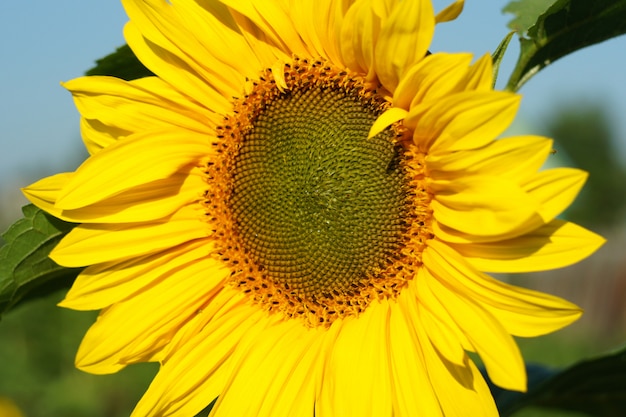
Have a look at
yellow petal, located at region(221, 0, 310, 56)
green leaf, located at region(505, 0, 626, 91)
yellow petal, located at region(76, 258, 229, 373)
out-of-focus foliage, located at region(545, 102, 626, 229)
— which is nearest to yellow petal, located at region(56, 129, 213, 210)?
yellow petal, located at region(76, 258, 229, 373)

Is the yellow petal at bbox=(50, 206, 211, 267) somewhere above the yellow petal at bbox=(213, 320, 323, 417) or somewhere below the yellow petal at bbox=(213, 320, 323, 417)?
above

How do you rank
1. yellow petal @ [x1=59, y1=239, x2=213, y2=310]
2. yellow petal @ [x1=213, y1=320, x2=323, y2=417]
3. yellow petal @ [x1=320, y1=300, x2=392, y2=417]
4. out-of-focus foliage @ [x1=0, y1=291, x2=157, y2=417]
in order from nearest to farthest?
yellow petal @ [x1=320, y1=300, x2=392, y2=417] < yellow petal @ [x1=213, y1=320, x2=323, y2=417] < yellow petal @ [x1=59, y1=239, x2=213, y2=310] < out-of-focus foliage @ [x1=0, y1=291, x2=157, y2=417]

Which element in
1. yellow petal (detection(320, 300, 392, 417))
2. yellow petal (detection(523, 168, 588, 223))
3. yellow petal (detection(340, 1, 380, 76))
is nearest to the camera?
yellow petal (detection(523, 168, 588, 223))

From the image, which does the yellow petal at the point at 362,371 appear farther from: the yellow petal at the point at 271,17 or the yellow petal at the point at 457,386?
the yellow petal at the point at 271,17

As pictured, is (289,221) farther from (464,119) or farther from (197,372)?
(464,119)

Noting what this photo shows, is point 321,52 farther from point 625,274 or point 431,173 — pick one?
point 625,274

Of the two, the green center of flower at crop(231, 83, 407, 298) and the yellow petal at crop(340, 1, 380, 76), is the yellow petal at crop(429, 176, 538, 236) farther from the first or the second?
the yellow petal at crop(340, 1, 380, 76)

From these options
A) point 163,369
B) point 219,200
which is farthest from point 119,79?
point 163,369

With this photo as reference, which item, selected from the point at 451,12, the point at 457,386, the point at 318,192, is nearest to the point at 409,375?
the point at 457,386
